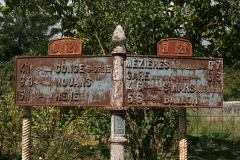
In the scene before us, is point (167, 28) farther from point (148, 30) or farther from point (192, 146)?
point (192, 146)

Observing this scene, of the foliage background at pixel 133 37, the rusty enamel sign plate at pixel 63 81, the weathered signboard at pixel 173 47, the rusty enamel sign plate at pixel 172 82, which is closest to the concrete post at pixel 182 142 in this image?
the rusty enamel sign plate at pixel 172 82

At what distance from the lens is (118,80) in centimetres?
475

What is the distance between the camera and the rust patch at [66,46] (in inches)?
194

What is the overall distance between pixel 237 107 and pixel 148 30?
462 inches

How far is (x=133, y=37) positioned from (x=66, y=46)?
215cm

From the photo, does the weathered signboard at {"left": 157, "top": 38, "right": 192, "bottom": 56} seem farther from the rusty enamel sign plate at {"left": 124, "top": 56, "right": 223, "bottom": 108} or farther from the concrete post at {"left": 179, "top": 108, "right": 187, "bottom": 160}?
the concrete post at {"left": 179, "top": 108, "right": 187, "bottom": 160}

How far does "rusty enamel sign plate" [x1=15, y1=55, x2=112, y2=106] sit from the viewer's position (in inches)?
191

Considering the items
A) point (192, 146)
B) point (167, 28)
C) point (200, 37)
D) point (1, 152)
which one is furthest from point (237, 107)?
point (1, 152)

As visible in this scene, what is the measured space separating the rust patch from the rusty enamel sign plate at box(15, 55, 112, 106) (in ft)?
0.27

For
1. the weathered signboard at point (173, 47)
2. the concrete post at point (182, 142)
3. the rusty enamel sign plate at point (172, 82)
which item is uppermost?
the weathered signboard at point (173, 47)

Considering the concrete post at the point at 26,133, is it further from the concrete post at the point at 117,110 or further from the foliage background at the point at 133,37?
the foliage background at the point at 133,37

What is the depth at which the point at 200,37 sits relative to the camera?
25.3 feet

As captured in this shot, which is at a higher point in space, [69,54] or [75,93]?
[69,54]

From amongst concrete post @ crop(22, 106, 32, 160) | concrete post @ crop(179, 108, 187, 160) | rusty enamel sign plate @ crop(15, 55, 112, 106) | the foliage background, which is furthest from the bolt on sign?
the foliage background
